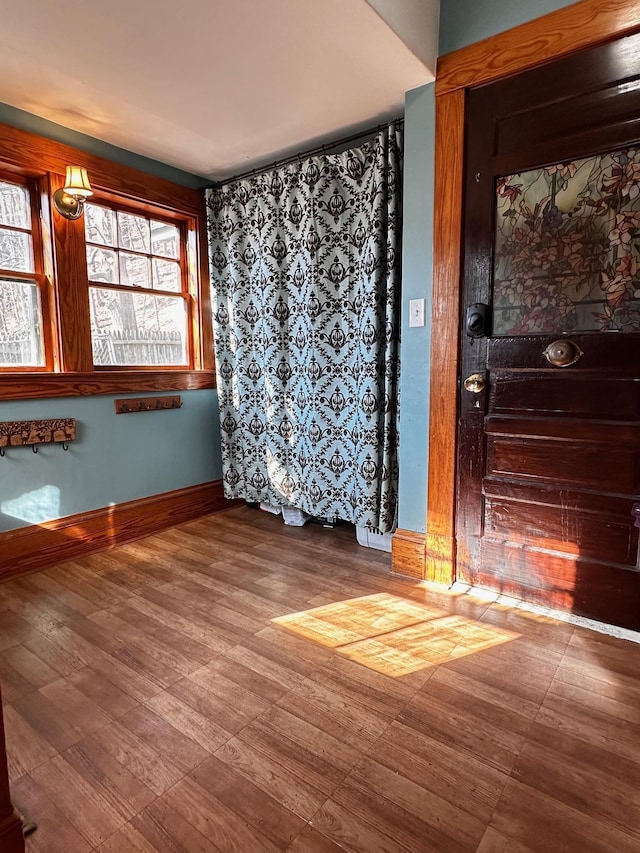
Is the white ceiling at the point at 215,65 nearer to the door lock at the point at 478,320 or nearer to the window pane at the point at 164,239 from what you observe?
the window pane at the point at 164,239

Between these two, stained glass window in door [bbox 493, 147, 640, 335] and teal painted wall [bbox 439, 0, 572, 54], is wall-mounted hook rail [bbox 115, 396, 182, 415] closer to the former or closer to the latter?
stained glass window in door [bbox 493, 147, 640, 335]

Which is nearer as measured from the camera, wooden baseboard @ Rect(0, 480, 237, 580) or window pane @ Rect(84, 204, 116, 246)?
wooden baseboard @ Rect(0, 480, 237, 580)

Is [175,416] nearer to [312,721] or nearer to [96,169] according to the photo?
[96,169]

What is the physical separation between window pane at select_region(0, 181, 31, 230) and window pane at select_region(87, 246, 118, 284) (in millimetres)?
330

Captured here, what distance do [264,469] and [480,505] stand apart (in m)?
1.50

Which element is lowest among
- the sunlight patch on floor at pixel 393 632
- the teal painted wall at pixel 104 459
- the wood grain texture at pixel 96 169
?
the sunlight patch on floor at pixel 393 632

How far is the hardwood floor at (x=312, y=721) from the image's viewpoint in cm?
107

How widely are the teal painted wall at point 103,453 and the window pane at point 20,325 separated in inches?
9.7

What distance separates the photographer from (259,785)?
3.85ft

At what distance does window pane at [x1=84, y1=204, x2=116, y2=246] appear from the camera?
8.80ft

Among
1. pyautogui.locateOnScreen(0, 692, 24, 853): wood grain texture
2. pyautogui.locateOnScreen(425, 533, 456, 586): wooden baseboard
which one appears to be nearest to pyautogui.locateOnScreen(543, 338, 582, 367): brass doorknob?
pyautogui.locateOnScreen(425, 533, 456, 586): wooden baseboard

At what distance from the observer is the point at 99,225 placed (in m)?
2.74

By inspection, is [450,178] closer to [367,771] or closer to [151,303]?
[151,303]

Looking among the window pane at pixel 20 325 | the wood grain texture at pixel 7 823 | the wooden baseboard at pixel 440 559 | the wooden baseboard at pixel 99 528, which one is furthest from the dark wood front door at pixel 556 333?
the window pane at pixel 20 325
